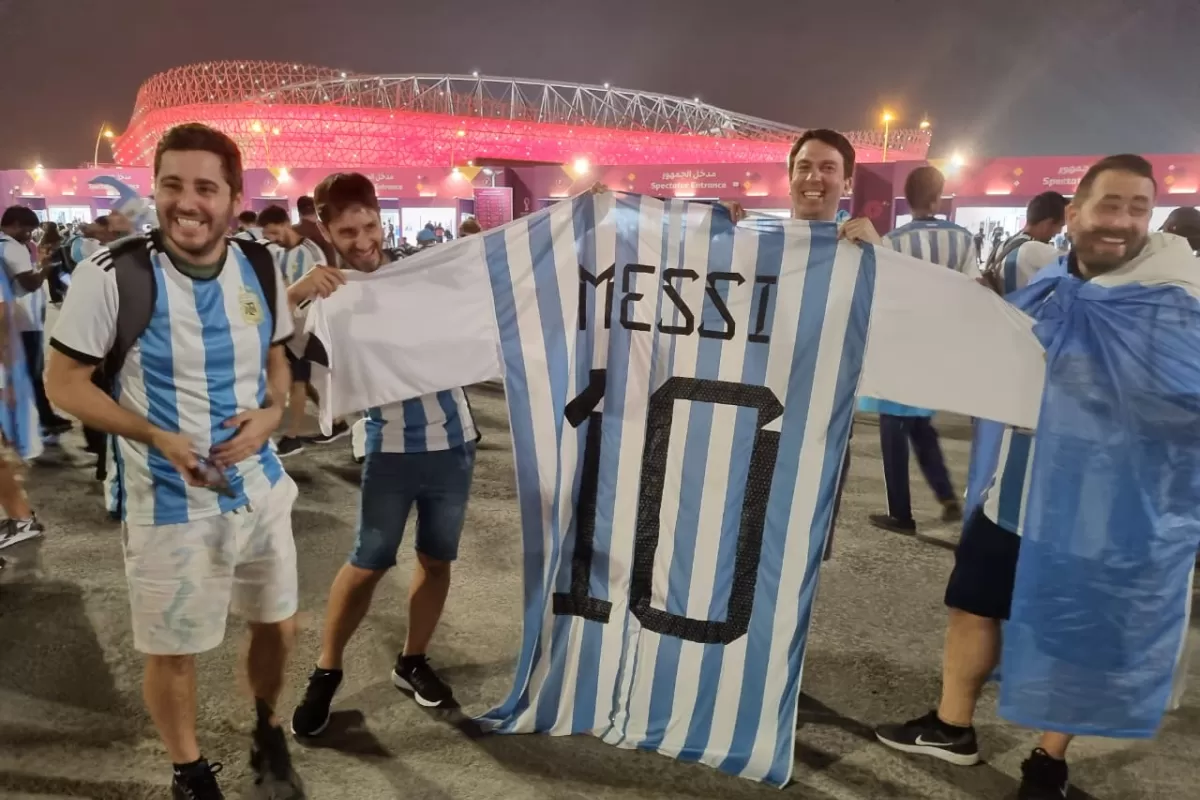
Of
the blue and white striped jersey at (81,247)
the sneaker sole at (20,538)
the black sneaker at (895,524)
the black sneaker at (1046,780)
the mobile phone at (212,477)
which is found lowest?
the sneaker sole at (20,538)

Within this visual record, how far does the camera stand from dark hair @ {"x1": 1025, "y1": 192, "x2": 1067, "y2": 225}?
509 cm

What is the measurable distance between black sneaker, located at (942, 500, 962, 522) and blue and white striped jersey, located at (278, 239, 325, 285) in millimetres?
5086

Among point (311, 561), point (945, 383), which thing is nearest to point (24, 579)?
point (311, 561)

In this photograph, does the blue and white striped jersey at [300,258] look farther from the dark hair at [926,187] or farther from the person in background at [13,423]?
the dark hair at [926,187]

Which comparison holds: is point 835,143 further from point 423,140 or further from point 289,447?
point 423,140

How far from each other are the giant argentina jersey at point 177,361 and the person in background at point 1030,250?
3.39 meters

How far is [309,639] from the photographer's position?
11.4 ft

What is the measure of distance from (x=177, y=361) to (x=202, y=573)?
1.95 ft

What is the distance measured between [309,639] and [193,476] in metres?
1.69

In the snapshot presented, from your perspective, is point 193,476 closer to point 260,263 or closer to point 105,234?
point 260,263

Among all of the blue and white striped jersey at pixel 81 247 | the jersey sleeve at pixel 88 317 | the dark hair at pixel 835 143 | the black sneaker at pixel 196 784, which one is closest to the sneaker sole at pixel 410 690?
the black sneaker at pixel 196 784

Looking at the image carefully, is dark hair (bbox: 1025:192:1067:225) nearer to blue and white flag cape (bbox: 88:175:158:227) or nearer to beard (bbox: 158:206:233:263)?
beard (bbox: 158:206:233:263)

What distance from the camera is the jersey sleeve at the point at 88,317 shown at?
6.31ft

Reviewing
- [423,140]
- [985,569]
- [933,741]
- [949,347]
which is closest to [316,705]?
[933,741]
